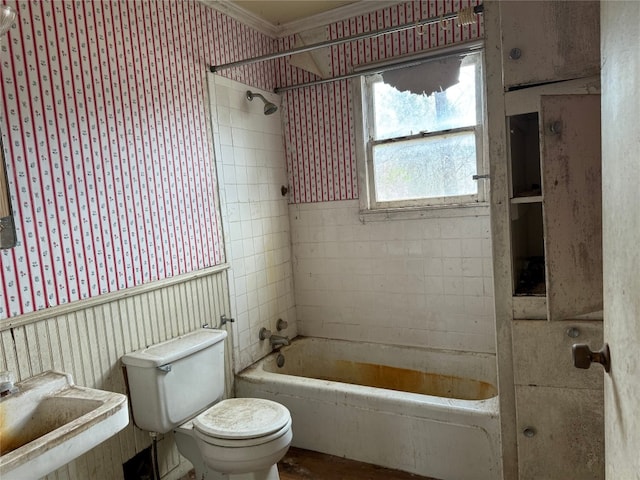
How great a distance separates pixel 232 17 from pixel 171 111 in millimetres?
858

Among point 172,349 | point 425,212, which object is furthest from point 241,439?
point 425,212

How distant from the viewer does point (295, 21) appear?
2.97 meters

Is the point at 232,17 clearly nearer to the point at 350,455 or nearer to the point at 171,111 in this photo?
the point at 171,111

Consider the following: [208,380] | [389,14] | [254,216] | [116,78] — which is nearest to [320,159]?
[254,216]

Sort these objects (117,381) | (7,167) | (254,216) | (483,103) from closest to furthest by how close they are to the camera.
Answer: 1. (7,167)
2. (117,381)
3. (483,103)
4. (254,216)

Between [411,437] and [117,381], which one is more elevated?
[117,381]

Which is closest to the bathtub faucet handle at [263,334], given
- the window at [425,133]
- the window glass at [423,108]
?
the window at [425,133]

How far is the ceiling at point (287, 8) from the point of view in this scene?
2674 mm

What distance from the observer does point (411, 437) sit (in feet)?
7.16

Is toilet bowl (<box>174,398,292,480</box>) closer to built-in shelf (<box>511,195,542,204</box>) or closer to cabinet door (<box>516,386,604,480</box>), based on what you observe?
cabinet door (<box>516,386,604,480</box>)

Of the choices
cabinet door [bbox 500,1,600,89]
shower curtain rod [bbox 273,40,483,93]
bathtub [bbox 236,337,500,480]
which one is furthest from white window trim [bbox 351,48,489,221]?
cabinet door [bbox 500,1,600,89]

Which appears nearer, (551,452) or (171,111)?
(551,452)

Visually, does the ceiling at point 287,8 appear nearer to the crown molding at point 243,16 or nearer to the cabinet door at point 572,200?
the crown molding at point 243,16

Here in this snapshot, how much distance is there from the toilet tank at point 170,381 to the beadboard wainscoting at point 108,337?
3.0 inches
